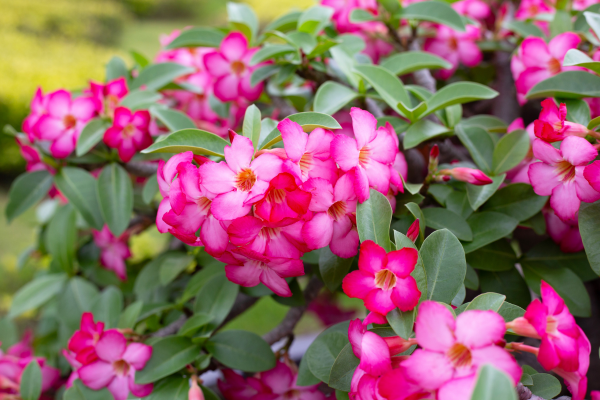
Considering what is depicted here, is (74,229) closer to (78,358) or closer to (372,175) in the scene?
(78,358)

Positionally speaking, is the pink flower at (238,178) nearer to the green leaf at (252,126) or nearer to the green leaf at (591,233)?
the green leaf at (252,126)

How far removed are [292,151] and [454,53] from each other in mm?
546

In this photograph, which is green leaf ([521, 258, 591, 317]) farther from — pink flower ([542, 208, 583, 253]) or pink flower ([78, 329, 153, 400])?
pink flower ([78, 329, 153, 400])

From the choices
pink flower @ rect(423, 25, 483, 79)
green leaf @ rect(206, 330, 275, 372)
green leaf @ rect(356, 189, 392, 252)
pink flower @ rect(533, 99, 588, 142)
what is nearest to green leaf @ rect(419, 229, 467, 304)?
green leaf @ rect(356, 189, 392, 252)

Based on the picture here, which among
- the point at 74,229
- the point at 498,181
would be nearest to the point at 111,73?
the point at 74,229

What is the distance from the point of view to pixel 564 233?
52cm

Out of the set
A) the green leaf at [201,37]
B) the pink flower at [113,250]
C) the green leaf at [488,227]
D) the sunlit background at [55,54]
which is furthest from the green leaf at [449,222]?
the sunlit background at [55,54]

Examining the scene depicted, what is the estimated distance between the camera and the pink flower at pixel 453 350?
296 mm

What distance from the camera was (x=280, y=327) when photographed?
670 millimetres

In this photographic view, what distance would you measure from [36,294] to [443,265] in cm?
72

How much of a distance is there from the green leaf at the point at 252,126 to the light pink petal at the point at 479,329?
0.79ft

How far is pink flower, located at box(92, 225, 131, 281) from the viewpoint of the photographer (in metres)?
0.81

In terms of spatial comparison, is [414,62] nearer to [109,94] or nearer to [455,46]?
[455,46]

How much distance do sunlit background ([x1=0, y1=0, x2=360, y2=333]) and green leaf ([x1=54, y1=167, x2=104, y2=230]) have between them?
516 millimetres
